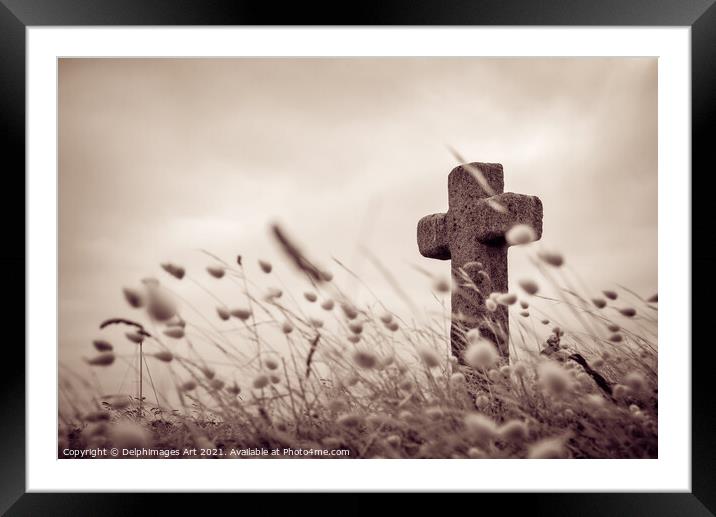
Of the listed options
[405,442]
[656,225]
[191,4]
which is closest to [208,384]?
[405,442]

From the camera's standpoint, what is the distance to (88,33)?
1.54m

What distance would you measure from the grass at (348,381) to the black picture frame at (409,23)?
14 cm

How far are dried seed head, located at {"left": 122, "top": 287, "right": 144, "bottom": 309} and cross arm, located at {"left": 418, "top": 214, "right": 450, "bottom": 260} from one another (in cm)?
104

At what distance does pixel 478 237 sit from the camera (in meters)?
1.92

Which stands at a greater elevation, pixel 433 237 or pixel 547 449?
pixel 433 237

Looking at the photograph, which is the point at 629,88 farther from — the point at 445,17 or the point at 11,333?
the point at 11,333

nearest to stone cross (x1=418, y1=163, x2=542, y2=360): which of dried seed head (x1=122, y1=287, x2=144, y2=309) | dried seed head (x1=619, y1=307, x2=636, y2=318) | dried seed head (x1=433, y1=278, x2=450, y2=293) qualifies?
dried seed head (x1=433, y1=278, x2=450, y2=293)

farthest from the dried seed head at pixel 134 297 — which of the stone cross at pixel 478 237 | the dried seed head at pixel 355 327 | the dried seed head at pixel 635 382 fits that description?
the dried seed head at pixel 635 382

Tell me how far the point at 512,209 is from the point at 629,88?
0.53 metres

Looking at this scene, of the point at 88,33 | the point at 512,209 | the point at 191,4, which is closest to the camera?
the point at 191,4

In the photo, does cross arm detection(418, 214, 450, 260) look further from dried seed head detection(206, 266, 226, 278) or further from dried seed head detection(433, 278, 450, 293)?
dried seed head detection(206, 266, 226, 278)

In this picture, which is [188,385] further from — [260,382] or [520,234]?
[520,234]

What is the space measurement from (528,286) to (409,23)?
0.82 meters

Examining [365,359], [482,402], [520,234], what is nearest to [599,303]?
[520,234]
